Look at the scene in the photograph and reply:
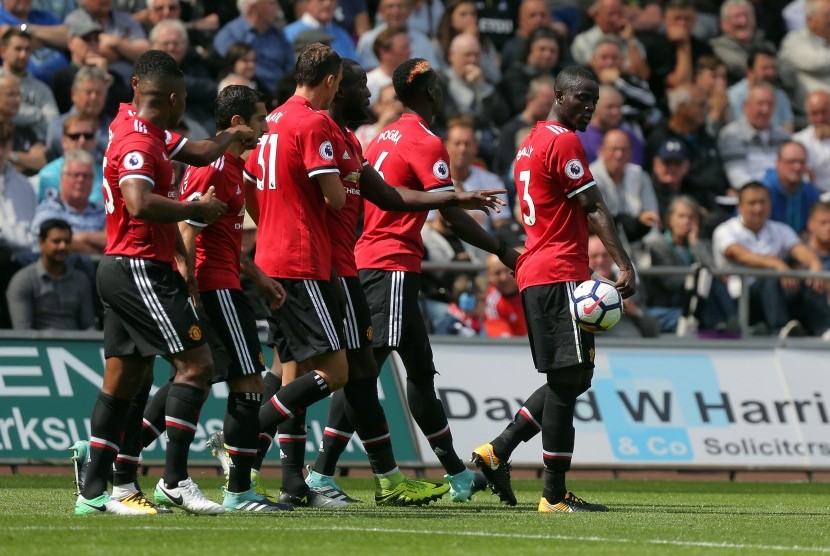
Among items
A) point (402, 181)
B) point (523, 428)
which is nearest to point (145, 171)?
point (402, 181)

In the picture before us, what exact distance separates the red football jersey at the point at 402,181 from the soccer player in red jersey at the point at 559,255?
0.66m

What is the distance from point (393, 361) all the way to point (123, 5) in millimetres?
6203

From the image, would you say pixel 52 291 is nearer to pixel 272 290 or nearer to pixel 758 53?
pixel 272 290

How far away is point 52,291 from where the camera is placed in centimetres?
1399

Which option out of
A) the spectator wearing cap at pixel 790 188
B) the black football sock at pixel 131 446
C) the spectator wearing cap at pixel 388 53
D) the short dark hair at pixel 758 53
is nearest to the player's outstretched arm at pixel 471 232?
the black football sock at pixel 131 446

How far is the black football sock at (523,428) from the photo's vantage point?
35.3ft

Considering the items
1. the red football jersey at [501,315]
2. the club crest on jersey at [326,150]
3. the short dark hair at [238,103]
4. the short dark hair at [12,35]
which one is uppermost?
the short dark hair at [12,35]

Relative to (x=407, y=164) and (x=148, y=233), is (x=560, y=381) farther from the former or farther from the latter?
(x=148, y=233)

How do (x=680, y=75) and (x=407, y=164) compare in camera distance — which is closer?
(x=407, y=164)

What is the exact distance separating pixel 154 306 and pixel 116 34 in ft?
30.1

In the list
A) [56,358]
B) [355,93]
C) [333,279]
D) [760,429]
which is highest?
[355,93]

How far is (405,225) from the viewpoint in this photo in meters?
10.6

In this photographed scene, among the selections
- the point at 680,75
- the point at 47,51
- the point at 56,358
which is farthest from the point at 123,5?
the point at 680,75

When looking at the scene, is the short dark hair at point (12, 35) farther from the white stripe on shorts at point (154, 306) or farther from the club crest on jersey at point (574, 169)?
the club crest on jersey at point (574, 169)
